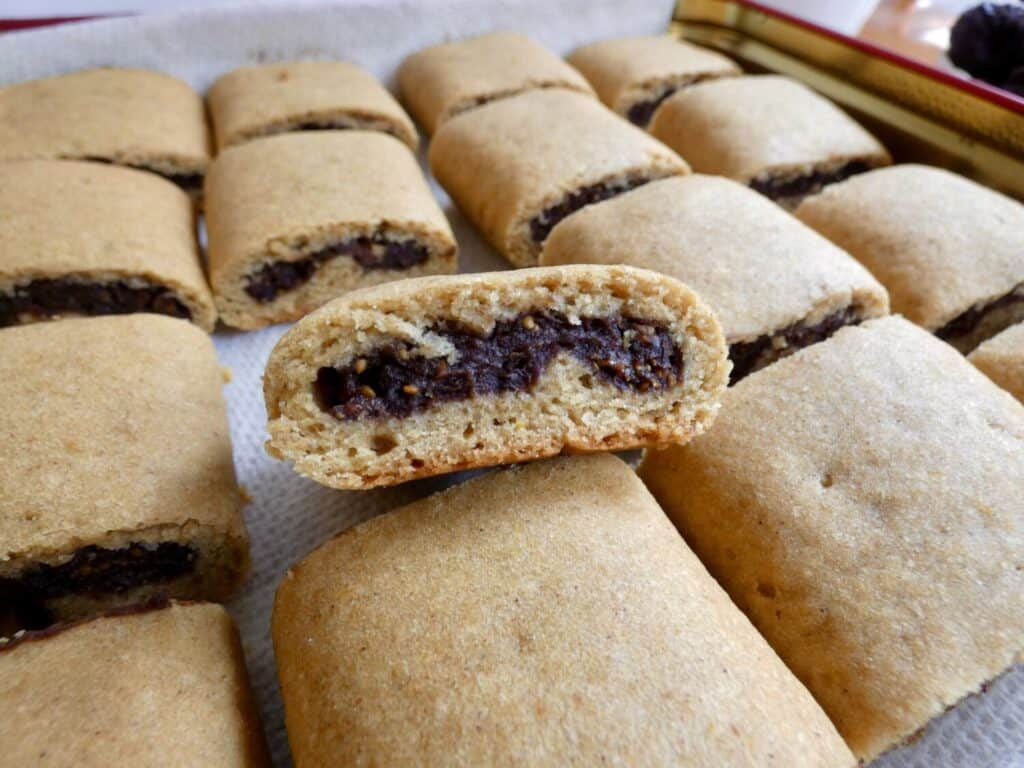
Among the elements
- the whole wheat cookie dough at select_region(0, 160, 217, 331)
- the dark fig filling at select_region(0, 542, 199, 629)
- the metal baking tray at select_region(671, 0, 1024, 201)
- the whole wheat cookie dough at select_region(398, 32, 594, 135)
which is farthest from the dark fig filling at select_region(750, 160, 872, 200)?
the dark fig filling at select_region(0, 542, 199, 629)

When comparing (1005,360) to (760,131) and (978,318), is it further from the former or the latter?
(760,131)

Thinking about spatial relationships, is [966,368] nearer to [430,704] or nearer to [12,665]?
[430,704]

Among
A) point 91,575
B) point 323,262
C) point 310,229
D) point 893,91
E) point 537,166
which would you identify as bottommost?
point 91,575

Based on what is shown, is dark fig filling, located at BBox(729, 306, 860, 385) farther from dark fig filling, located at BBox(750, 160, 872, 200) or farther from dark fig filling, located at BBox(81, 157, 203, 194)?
dark fig filling, located at BBox(81, 157, 203, 194)

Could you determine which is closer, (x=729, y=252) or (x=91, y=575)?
(x=91, y=575)

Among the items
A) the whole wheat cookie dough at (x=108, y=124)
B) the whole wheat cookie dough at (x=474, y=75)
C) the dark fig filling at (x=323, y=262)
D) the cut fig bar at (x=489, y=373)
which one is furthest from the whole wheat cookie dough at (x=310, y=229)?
the cut fig bar at (x=489, y=373)

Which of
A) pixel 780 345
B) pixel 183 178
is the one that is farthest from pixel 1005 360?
pixel 183 178
